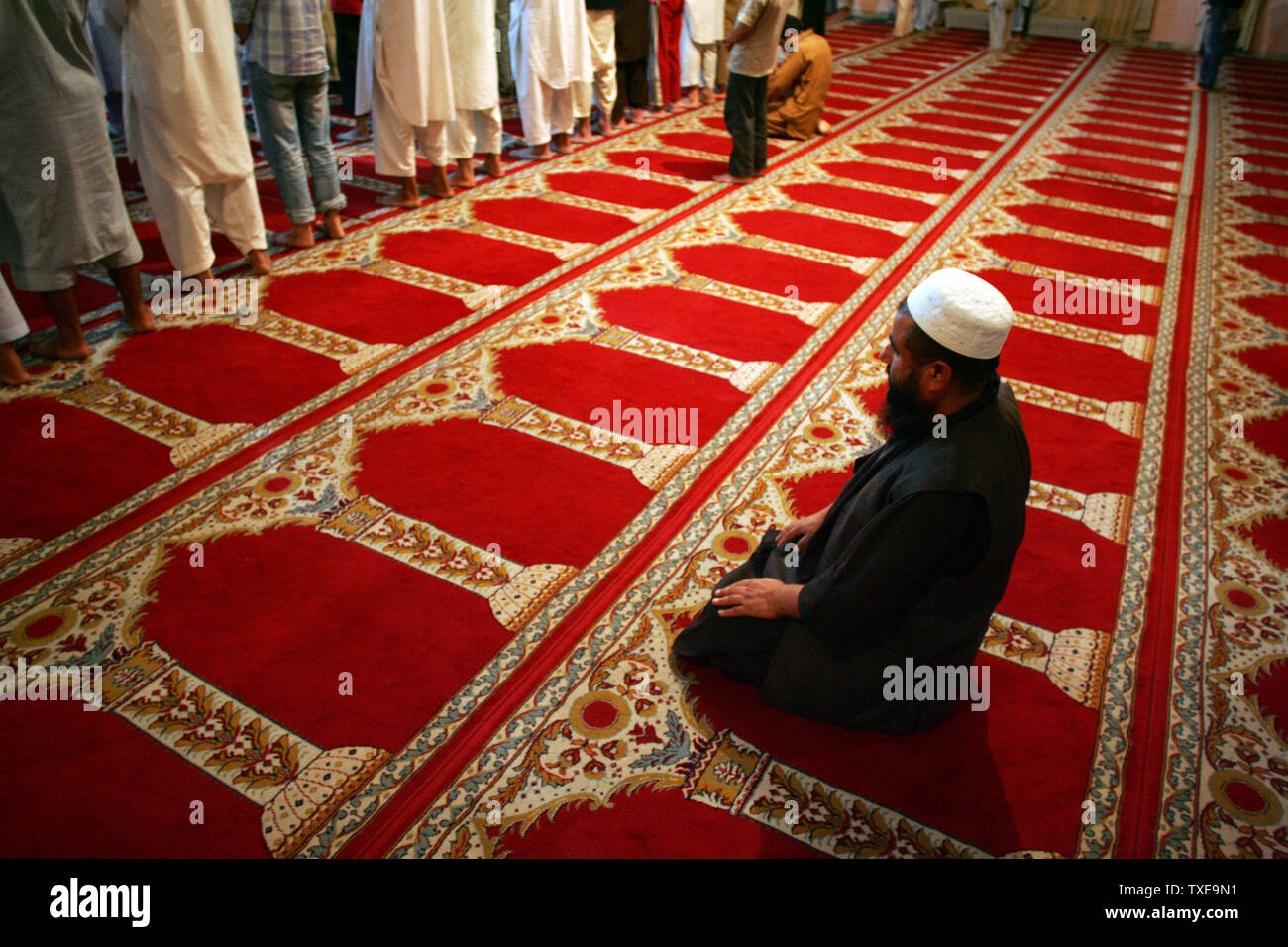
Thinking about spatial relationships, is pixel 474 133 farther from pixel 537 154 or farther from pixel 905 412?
pixel 905 412

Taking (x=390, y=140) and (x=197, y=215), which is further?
(x=390, y=140)

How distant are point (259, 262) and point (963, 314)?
298 cm

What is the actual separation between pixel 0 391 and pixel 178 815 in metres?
1.77

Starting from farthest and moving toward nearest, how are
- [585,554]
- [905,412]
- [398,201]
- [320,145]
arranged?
[398,201] < [320,145] < [585,554] < [905,412]

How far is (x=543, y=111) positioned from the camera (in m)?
5.10

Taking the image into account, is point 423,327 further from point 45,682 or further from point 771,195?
point 771,195

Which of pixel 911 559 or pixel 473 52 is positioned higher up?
pixel 473 52

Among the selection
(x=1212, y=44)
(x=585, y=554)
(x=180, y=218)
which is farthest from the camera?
(x=1212, y=44)

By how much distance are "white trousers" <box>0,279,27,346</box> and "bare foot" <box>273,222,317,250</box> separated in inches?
53.2

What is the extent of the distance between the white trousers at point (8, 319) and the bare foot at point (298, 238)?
53.2 inches

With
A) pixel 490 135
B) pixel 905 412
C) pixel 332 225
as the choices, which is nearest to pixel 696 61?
pixel 490 135
